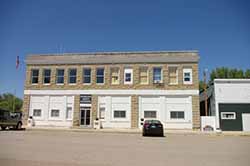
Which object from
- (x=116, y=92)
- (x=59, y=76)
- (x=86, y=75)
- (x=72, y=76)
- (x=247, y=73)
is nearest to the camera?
(x=116, y=92)

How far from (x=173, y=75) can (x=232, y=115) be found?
8392 mm

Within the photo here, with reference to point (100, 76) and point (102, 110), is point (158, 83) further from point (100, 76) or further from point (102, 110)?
point (102, 110)

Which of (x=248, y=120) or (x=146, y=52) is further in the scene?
(x=146, y=52)

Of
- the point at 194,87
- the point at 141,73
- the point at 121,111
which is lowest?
the point at 121,111

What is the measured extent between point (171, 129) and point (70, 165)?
22083 millimetres

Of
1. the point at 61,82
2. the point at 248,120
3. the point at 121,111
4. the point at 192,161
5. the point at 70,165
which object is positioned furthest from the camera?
the point at 61,82

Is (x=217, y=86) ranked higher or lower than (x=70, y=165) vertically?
higher

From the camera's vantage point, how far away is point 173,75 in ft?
96.3

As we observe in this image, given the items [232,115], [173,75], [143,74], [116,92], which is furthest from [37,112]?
[232,115]

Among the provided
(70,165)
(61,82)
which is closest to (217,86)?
(61,82)

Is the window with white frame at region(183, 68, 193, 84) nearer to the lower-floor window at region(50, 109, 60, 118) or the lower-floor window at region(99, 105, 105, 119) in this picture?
the lower-floor window at region(99, 105, 105, 119)

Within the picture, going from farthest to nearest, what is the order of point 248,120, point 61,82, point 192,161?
point 61,82
point 248,120
point 192,161

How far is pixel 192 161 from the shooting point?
8.18 metres

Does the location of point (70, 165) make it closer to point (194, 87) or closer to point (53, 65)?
point (194, 87)
